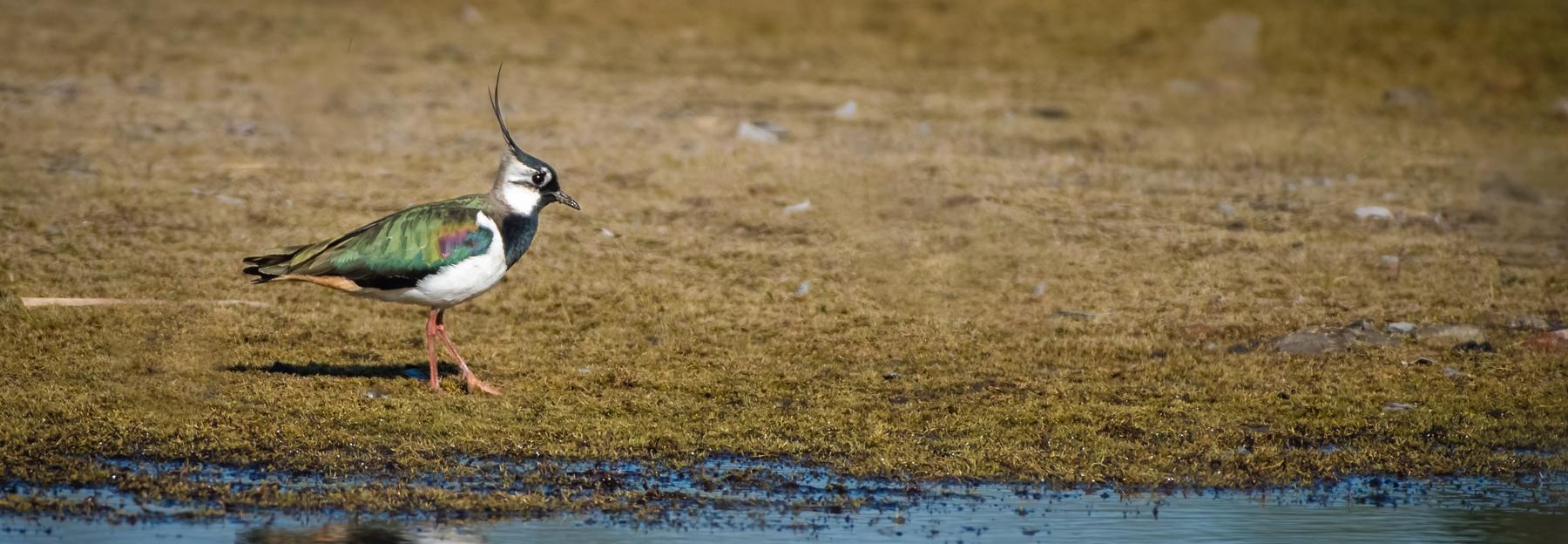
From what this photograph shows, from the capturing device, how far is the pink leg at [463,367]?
27.3 feet

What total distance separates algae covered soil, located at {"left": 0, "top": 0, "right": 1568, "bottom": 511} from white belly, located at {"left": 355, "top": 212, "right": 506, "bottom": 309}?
1.36ft

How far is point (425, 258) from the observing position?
827 centimetres

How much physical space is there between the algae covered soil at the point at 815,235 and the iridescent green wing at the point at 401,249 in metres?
0.52

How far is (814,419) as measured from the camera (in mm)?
8016

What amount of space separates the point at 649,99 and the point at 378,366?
7.21 metres

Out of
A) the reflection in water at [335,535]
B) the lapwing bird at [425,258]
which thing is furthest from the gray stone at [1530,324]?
the reflection in water at [335,535]

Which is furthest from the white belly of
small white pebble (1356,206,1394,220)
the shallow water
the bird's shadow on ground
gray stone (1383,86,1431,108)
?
gray stone (1383,86,1431,108)

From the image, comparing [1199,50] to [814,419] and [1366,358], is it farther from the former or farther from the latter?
[814,419]

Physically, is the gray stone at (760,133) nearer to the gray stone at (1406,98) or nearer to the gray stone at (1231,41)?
the gray stone at (1231,41)

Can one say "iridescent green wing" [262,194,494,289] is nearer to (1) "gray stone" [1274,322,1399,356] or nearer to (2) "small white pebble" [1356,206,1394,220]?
(1) "gray stone" [1274,322,1399,356]

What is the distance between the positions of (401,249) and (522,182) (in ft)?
2.33

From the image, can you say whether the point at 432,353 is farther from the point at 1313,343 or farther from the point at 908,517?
the point at 1313,343

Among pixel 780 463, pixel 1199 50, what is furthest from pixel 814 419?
pixel 1199 50

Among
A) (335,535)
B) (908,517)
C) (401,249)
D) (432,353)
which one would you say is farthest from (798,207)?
(335,535)
